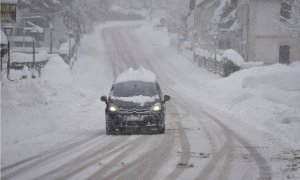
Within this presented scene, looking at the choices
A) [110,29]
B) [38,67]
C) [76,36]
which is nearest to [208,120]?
[38,67]

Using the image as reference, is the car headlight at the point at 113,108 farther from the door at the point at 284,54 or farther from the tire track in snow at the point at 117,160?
the door at the point at 284,54

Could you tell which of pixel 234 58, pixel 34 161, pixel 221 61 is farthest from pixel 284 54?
pixel 34 161

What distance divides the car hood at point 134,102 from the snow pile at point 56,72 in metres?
11.4

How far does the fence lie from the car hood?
86.9ft

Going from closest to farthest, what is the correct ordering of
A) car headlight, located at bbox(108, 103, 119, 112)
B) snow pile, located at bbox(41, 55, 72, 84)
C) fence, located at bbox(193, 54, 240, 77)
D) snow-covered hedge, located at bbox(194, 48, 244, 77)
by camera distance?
1. car headlight, located at bbox(108, 103, 119, 112)
2. snow pile, located at bbox(41, 55, 72, 84)
3. snow-covered hedge, located at bbox(194, 48, 244, 77)
4. fence, located at bbox(193, 54, 240, 77)

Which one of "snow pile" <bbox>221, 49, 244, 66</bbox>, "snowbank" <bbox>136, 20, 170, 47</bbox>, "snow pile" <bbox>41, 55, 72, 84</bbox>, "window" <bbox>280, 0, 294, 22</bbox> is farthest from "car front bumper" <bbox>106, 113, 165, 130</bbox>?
"snowbank" <bbox>136, 20, 170, 47</bbox>

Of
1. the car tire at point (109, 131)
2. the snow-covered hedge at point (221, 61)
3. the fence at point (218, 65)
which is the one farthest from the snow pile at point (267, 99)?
the car tire at point (109, 131)

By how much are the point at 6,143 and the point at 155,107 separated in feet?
15.0

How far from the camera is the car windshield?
18047 mm

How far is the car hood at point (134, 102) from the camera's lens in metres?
16.9

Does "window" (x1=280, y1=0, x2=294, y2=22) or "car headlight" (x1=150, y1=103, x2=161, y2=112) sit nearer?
"car headlight" (x1=150, y1=103, x2=161, y2=112)

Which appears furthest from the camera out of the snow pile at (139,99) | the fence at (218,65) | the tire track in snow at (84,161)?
the fence at (218,65)

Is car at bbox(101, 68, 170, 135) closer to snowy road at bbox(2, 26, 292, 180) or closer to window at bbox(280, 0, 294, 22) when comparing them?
snowy road at bbox(2, 26, 292, 180)

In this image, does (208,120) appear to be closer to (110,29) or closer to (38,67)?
(38,67)
